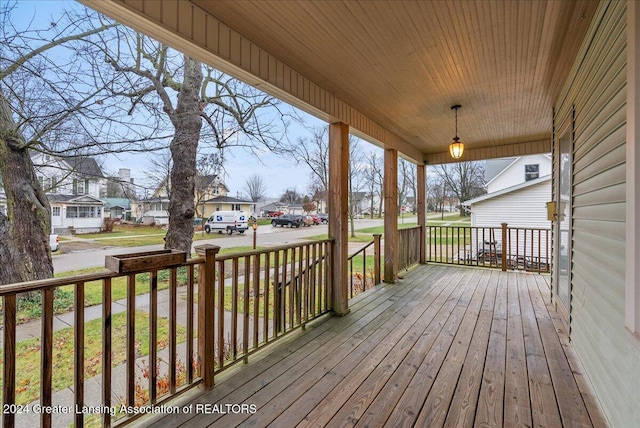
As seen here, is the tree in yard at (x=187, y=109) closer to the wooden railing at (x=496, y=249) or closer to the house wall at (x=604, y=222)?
the house wall at (x=604, y=222)

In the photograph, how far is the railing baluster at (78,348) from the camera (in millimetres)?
1370

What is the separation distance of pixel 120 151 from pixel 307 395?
10.9ft

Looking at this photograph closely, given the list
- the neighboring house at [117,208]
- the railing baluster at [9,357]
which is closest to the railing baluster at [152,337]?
the railing baluster at [9,357]

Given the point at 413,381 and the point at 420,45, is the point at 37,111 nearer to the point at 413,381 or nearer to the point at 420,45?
the point at 420,45

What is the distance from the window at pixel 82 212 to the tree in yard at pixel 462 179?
47.4 feet

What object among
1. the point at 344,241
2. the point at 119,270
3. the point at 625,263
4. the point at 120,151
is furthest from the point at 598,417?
the point at 120,151

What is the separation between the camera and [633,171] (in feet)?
4.17

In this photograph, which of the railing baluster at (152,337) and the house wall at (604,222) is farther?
the railing baluster at (152,337)

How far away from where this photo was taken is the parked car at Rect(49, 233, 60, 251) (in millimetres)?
2975

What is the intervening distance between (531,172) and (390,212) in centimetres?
1056

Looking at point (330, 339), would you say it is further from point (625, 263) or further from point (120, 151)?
point (120, 151)

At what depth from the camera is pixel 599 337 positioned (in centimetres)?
181

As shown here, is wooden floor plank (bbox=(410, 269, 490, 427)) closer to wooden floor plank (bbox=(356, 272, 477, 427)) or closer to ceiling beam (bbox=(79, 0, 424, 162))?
wooden floor plank (bbox=(356, 272, 477, 427))

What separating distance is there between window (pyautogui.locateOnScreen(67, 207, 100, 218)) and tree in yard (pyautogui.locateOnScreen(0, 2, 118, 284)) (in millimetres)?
291
